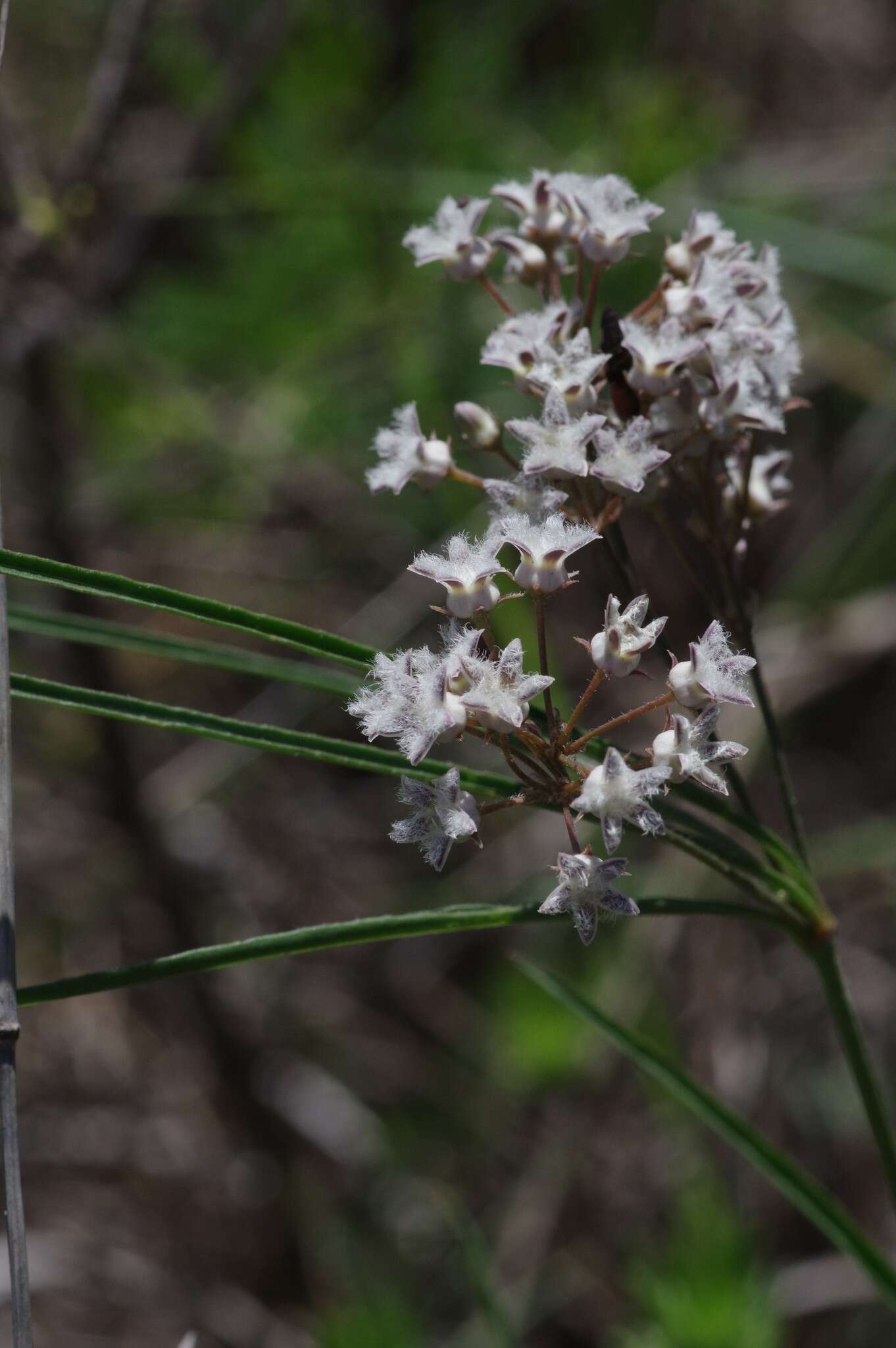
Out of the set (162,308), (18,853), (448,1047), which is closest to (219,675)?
(18,853)

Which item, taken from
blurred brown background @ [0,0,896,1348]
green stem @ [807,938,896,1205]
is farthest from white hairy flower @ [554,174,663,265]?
blurred brown background @ [0,0,896,1348]

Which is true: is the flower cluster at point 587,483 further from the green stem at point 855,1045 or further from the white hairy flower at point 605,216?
the green stem at point 855,1045

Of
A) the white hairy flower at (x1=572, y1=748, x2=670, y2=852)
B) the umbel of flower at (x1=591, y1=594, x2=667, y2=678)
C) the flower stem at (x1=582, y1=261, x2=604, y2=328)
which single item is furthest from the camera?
the flower stem at (x1=582, y1=261, x2=604, y2=328)

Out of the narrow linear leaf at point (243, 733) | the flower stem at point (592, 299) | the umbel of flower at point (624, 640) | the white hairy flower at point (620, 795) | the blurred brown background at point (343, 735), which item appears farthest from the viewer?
the blurred brown background at point (343, 735)

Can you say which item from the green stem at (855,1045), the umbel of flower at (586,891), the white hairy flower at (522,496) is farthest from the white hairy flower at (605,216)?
the green stem at (855,1045)

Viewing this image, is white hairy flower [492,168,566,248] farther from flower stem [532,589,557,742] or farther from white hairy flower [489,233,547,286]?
flower stem [532,589,557,742]
